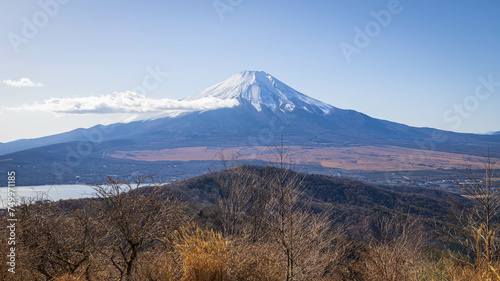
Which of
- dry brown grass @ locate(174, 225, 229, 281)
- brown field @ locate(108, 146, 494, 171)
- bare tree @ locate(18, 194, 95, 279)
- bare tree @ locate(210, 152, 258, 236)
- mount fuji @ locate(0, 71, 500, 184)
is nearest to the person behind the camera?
dry brown grass @ locate(174, 225, 229, 281)

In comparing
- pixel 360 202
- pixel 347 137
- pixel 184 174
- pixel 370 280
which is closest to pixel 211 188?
pixel 360 202

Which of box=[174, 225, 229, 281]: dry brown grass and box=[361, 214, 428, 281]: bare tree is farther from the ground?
box=[174, 225, 229, 281]: dry brown grass

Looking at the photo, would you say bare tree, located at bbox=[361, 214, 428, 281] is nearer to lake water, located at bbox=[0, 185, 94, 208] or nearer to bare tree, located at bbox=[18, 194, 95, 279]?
bare tree, located at bbox=[18, 194, 95, 279]

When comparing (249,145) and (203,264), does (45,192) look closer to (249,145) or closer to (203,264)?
(203,264)

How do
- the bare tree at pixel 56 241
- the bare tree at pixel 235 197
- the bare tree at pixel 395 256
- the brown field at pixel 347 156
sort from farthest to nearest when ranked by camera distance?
1. the brown field at pixel 347 156
2. the bare tree at pixel 235 197
3. the bare tree at pixel 395 256
4. the bare tree at pixel 56 241

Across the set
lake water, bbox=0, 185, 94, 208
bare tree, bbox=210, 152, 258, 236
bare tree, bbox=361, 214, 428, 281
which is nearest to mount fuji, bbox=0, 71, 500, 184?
lake water, bbox=0, 185, 94, 208

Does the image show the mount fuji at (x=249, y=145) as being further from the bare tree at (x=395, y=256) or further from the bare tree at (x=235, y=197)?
the bare tree at (x=395, y=256)

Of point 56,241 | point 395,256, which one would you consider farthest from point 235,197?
point 56,241

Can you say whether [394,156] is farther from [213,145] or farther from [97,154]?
[97,154]

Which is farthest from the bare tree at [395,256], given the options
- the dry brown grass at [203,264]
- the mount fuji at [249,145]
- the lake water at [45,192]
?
the mount fuji at [249,145]
